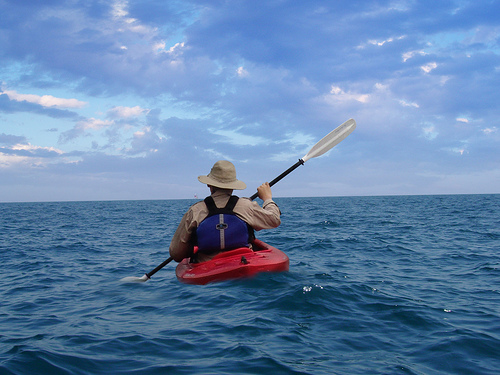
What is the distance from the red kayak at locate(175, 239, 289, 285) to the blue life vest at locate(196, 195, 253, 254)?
14cm

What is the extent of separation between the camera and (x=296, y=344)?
3654 mm

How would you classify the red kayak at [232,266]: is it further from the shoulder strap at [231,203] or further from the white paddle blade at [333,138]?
the white paddle blade at [333,138]

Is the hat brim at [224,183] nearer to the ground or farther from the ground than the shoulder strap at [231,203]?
farther from the ground

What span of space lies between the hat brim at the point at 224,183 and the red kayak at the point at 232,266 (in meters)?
0.96

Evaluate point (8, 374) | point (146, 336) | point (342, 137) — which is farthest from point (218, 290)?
point (342, 137)

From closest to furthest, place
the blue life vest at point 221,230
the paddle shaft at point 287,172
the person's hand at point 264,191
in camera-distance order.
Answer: the blue life vest at point 221,230, the person's hand at point 264,191, the paddle shaft at point 287,172

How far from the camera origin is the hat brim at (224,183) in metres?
5.63

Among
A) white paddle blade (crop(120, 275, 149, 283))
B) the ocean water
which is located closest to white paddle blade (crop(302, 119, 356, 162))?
the ocean water

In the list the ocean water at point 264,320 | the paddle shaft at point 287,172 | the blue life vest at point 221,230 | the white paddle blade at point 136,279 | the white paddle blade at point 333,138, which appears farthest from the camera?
the white paddle blade at point 333,138

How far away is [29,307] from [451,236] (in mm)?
12559

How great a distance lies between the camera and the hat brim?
5.63 m

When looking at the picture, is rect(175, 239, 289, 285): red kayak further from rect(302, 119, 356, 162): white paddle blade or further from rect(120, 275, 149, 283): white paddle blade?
rect(302, 119, 356, 162): white paddle blade

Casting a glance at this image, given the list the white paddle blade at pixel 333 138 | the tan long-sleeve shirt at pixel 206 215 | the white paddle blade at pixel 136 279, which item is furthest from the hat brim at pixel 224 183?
the white paddle blade at pixel 333 138

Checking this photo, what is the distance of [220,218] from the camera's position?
5.62 m
